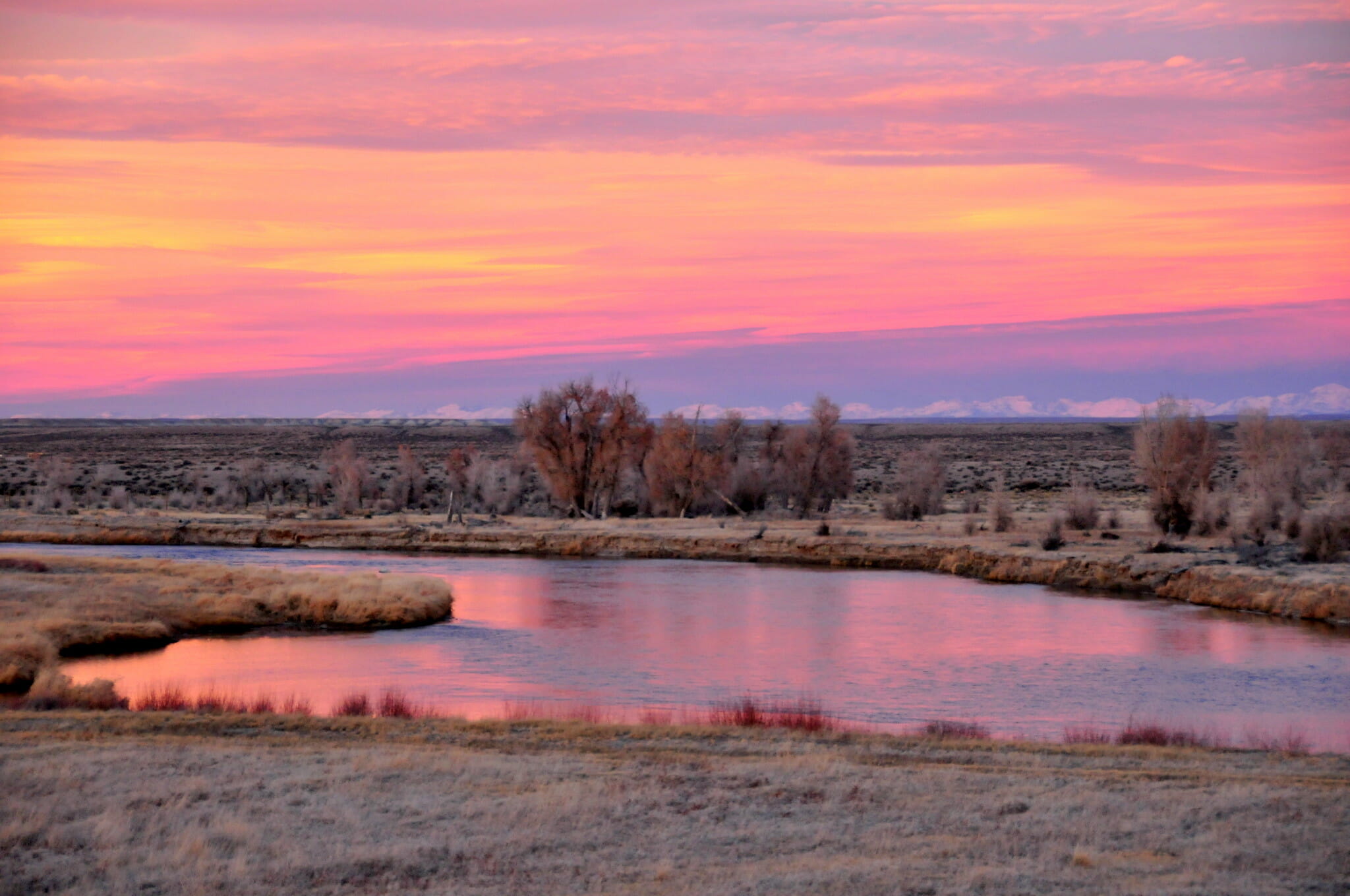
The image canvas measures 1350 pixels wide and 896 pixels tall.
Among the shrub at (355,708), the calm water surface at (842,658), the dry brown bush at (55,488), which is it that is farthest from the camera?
the dry brown bush at (55,488)

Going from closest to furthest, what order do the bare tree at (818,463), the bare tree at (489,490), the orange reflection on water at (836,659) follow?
the orange reflection on water at (836,659)
the bare tree at (818,463)
the bare tree at (489,490)

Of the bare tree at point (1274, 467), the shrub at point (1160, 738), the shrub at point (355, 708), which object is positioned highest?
the bare tree at point (1274, 467)

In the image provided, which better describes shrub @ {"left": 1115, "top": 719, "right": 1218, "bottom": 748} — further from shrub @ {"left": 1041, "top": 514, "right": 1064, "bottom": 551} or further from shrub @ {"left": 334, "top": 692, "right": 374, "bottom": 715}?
shrub @ {"left": 1041, "top": 514, "right": 1064, "bottom": 551}

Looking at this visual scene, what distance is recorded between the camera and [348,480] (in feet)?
194

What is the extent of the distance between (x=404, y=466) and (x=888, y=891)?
182 ft

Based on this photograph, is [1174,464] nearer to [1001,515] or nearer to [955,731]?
[1001,515]

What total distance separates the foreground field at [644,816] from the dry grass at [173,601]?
11.2m

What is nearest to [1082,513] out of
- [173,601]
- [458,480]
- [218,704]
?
[458,480]

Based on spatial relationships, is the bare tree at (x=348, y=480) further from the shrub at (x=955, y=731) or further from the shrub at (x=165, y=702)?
the shrub at (x=955, y=731)

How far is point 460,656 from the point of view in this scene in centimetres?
2309

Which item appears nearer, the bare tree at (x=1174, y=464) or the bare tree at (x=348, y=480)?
the bare tree at (x=1174, y=464)

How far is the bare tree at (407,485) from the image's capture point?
2404 inches

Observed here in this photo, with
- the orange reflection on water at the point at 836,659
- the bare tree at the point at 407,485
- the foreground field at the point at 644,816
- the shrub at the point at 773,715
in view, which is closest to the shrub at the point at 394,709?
the orange reflection on water at the point at 836,659

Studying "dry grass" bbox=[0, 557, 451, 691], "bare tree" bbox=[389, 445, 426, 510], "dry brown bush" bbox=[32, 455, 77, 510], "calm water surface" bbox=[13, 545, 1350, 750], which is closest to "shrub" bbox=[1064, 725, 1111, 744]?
"calm water surface" bbox=[13, 545, 1350, 750]
